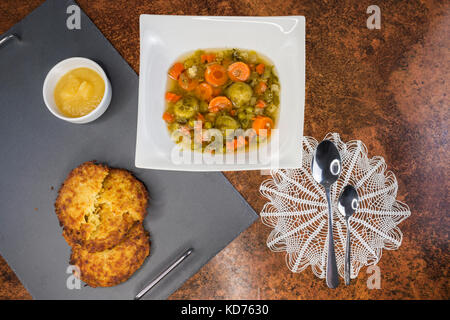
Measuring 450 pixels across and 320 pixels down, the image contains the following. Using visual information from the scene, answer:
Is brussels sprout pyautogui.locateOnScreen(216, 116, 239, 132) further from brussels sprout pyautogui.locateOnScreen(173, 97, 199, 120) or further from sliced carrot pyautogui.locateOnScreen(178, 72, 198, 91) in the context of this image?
sliced carrot pyautogui.locateOnScreen(178, 72, 198, 91)

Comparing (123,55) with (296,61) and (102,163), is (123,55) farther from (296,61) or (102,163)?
(296,61)

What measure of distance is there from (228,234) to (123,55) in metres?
1.38

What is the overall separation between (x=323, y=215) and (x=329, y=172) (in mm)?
284

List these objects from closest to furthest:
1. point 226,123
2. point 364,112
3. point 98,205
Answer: point 98,205, point 226,123, point 364,112

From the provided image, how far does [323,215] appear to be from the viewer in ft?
5.88

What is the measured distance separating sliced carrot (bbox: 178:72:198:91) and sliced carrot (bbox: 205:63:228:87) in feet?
0.31

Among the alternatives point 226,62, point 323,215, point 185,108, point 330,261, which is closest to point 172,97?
point 185,108

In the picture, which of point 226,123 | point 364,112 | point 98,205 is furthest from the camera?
point 364,112

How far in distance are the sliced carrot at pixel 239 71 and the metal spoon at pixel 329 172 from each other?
2.15ft

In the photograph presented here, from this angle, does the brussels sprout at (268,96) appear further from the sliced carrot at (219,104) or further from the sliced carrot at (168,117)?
the sliced carrot at (168,117)

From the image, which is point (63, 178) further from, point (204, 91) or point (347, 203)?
point (347, 203)

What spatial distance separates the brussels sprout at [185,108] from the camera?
68.6 inches

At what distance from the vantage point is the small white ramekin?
1636 millimetres

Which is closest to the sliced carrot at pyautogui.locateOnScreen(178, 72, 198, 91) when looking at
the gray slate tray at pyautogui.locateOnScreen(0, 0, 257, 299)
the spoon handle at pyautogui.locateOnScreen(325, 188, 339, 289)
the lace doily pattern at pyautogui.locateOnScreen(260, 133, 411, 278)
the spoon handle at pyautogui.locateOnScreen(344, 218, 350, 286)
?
the gray slate tray at pyautogui.locateOnScreen(0, 0, 257, 299)
